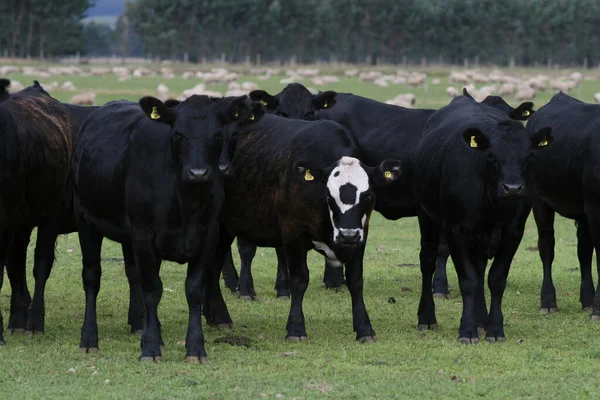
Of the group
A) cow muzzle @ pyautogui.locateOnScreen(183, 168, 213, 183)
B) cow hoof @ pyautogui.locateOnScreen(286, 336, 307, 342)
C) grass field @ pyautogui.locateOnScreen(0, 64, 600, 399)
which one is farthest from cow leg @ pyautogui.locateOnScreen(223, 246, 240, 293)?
cow muzzle @ pyautogui.locateOnScreen(183, 168, 213, 183)

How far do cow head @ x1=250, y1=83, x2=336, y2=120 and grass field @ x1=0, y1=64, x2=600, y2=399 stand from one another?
2235 millimetres

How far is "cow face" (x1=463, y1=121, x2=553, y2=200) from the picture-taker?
9852mm

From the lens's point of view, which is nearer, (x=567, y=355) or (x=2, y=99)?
(x=567, y=355)

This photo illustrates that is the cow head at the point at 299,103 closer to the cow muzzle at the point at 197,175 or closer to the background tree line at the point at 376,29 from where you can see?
the cow muzzle at the point at 197,175

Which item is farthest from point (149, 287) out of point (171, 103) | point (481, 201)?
point (481, 201)

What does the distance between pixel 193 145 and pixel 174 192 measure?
456 millimetres

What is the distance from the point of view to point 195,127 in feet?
30.1

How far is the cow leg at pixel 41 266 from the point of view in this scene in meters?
10.8

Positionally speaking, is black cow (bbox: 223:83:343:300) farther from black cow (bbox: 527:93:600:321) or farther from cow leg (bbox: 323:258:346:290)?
black cow (bbox: 527:93:600:321)

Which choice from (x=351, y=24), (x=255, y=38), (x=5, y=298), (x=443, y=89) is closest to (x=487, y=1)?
(x=351, y=24)

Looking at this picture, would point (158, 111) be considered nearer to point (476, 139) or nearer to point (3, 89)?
point (3, 89)

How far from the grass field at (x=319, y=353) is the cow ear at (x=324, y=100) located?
233cm

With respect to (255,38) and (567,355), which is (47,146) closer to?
(567,355)

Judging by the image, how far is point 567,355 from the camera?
955 centimetres
